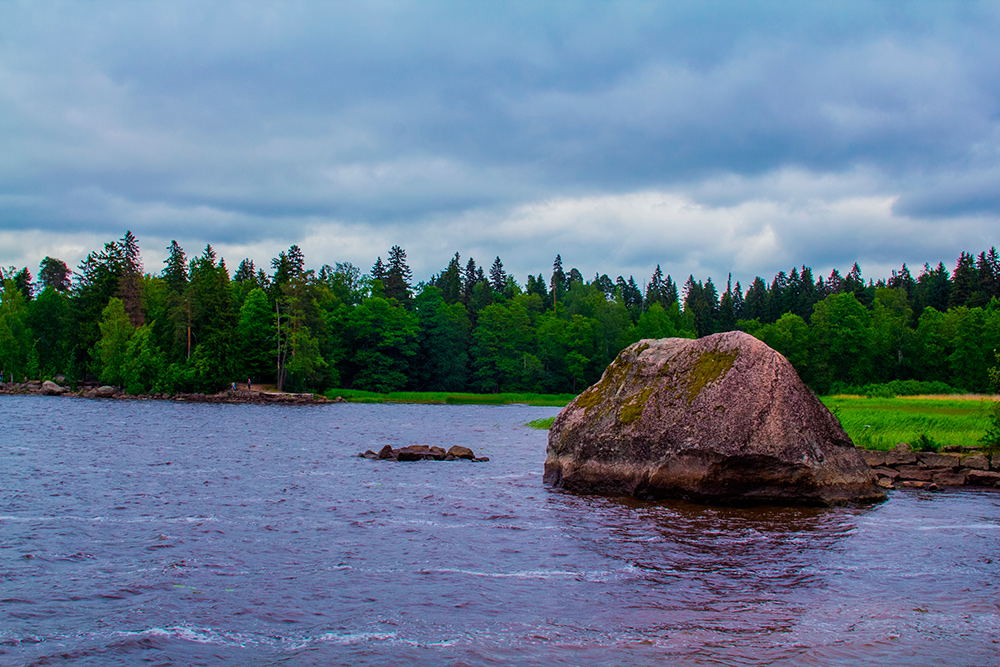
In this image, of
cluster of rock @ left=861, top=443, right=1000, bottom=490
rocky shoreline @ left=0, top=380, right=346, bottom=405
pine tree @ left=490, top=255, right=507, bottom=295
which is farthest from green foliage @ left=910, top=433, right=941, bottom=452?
pine tree @ left=490, top=255, right=507, bottom=295

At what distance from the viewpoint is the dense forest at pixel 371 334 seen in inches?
3738

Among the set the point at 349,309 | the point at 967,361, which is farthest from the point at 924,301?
the point at 349,309

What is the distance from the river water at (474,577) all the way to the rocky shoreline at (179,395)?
6619 centimetres

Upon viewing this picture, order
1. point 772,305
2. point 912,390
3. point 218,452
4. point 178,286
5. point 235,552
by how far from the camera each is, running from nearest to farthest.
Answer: point 235,552 < point 218,452 < point 912,390 < point 178,286 < point 772,305

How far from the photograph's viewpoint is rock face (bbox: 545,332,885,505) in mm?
17484

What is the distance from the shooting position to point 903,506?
17.8 meters

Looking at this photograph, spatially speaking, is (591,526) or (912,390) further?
(912,390)

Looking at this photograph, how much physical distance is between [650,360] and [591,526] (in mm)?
7293

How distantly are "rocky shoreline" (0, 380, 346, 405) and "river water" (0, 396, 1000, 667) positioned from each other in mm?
66194

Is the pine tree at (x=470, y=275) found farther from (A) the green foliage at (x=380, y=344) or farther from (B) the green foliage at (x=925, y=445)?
(B) the green foliage at (x=925, y=445)

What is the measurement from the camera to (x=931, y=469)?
22156mm

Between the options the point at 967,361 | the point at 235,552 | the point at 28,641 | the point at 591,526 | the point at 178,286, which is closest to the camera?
the point at 28,641

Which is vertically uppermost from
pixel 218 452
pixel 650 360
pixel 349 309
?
pixel 349 309

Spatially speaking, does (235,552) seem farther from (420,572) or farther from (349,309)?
(349,309)
